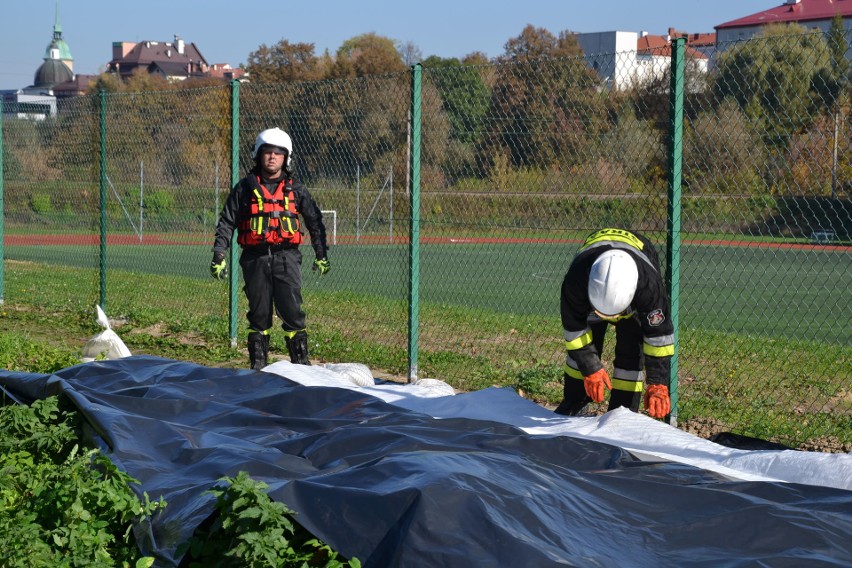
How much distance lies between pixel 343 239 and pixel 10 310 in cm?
503

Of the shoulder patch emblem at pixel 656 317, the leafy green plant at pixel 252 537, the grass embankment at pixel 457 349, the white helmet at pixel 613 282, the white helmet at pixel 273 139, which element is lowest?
the grass embankment at pixel 457 349

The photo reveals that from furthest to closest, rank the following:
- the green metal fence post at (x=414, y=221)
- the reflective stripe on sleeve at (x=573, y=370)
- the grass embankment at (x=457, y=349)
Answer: the green metal fence post at (x=414, y=221) < the grass embankment at (x=457, y=349) < the reflective stripe on sleeve at (x=573, y=370)

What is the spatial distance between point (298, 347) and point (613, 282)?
358 centimetres

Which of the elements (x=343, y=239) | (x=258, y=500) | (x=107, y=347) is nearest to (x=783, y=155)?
(x=258, y=500)

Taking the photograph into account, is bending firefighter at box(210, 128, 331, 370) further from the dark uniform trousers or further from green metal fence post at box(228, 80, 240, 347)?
green metal fence post at box(228, 80, 240, 347)

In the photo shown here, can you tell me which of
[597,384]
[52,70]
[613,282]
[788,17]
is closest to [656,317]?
[613,282]

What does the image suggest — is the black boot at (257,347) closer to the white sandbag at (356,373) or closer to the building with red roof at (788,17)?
the white sandbag at (356,373)

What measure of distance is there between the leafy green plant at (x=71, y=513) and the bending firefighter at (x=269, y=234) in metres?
3.44

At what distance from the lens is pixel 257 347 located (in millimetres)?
8312

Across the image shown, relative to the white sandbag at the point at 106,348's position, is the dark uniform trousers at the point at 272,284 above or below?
above

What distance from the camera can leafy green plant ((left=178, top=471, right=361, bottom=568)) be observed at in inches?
131

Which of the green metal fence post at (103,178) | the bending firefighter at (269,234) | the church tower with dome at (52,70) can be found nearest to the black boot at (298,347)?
the bending firefighter at (269,234)

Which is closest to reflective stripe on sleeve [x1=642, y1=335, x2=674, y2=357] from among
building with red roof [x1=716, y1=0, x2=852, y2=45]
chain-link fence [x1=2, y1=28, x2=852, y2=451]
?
chain-link fence [x1=2, y1=28, x2=852, y2=451]

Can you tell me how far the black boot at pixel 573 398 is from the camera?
6078mm
